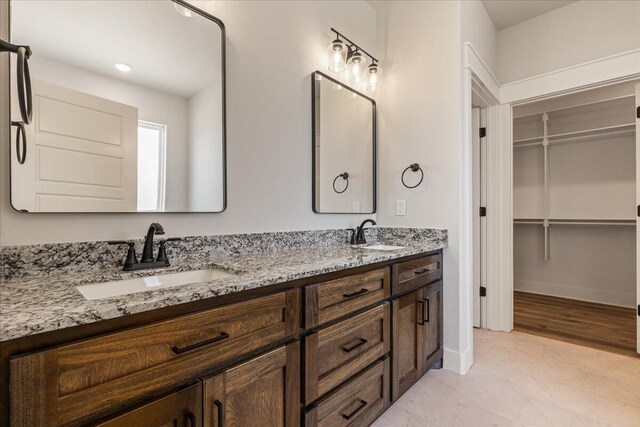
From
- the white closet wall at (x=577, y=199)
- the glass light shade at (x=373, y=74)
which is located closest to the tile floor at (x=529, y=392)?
the white closet wall at (x=577, y=199)

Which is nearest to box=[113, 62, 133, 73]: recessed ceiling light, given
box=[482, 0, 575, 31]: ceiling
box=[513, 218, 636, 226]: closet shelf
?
box=[482, 0, 575, 31]: ceiling

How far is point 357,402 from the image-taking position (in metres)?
1.44

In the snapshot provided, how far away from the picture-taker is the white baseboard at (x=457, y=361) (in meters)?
2.13

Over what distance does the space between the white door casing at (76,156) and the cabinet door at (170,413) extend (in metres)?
0.77

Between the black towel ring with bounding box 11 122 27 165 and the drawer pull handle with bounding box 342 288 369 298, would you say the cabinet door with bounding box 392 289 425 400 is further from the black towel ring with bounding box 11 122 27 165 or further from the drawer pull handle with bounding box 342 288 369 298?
the black towel ring with bounding box 11 122 27 165

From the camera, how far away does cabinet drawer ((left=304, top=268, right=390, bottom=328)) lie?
1.20 meters

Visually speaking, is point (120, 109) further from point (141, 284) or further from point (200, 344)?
point (200, 344)

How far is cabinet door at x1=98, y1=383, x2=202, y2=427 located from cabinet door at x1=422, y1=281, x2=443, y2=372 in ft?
4.73

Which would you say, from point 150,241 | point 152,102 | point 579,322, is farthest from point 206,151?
point 579,322

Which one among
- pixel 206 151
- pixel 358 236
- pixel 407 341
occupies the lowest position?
pixel 407 341

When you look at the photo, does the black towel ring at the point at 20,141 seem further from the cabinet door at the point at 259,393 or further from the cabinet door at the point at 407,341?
the cabinet door at the point at 407,341

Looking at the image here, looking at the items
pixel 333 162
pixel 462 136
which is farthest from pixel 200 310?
pixel 462 136

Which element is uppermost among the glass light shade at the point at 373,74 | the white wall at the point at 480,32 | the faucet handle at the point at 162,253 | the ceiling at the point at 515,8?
the ceiling at the point at 515,8

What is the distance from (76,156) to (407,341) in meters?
1.79
